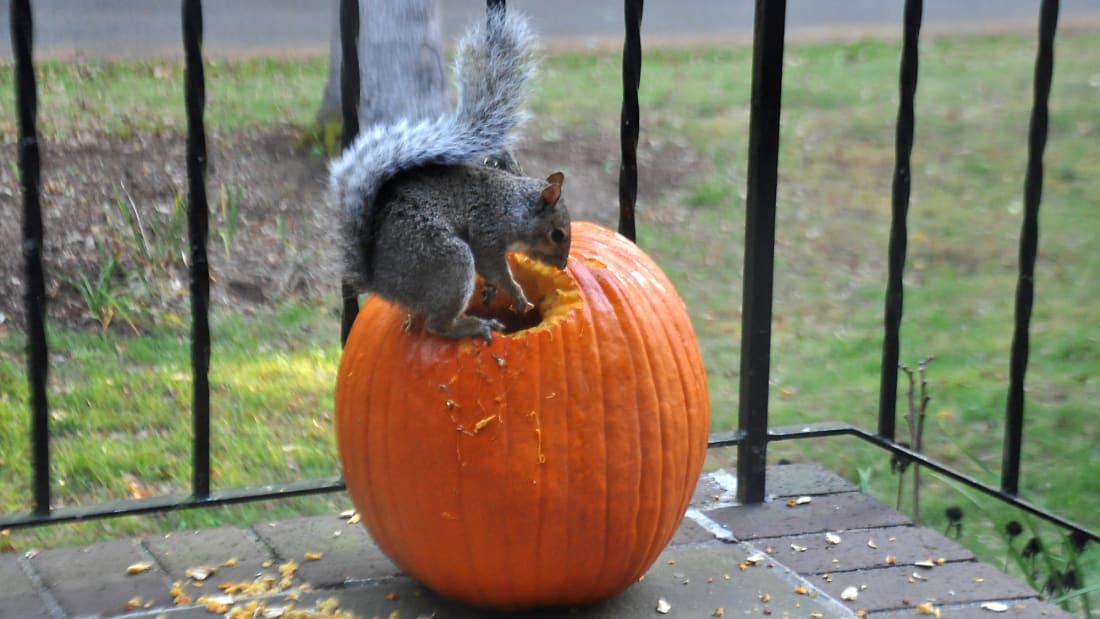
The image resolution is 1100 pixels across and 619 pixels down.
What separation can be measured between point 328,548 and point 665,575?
77 centimetres

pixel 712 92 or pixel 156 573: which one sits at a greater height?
pixel 712 92

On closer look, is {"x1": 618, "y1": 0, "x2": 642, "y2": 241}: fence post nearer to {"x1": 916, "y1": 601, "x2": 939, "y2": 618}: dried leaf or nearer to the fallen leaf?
the fallen leaf

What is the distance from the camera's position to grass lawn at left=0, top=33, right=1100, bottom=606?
3.68m

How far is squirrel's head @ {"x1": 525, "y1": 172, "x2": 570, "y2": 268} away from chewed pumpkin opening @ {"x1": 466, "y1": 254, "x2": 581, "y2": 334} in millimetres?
36

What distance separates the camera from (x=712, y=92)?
884 centimetres

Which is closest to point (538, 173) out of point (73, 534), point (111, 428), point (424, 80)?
point (424, 80)

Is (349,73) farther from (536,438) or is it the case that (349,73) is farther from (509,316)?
(536,438)

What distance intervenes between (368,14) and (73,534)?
12.4ft

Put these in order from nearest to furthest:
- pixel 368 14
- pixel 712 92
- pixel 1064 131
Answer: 1. pixel 368 14
2. pixel 1064 131
3. pixel 712 92

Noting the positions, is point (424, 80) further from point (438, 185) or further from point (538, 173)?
point (438, 185)

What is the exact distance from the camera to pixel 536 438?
7.32ft

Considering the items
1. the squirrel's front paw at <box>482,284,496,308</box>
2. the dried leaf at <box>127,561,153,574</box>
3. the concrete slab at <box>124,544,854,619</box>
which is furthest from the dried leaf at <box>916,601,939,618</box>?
the dried leaf at <box>127,561,153,574</box>

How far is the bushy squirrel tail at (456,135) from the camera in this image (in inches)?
87.4

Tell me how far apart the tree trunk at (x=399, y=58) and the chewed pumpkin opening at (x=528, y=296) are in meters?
3.85
